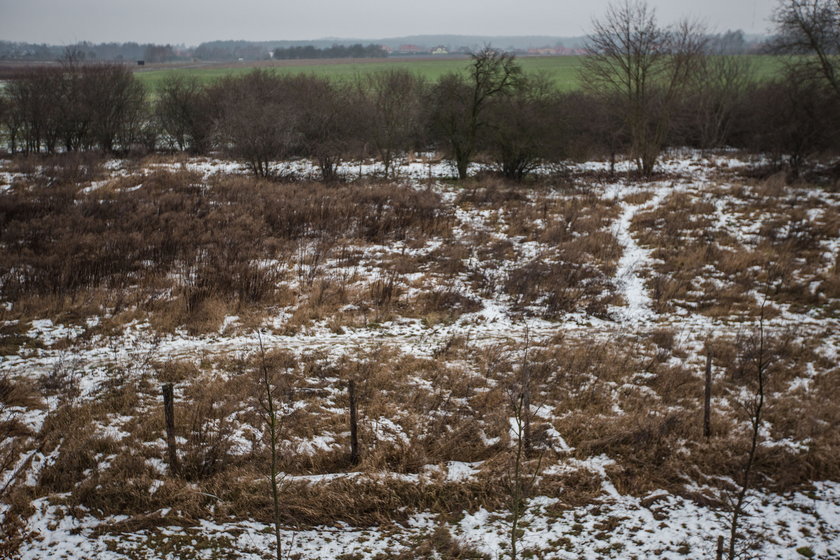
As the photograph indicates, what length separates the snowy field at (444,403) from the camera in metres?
7.25

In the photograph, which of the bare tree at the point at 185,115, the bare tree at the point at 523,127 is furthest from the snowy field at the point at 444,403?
the bare tree at the point at 185,115

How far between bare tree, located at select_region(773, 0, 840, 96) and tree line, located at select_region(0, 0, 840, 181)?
6 centimetres

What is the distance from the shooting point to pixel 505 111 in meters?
24.1

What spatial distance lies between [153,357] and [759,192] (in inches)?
837

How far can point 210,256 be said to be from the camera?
15922 mm

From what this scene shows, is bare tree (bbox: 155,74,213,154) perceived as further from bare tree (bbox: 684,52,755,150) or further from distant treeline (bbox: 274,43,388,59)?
distant treeline (bbox: 274,43,388,59)

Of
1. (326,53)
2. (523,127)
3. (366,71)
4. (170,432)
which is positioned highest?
(326,53)

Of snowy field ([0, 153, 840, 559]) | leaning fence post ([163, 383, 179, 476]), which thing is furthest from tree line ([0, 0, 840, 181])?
leaning fence post ([163, 383, 179, 476])

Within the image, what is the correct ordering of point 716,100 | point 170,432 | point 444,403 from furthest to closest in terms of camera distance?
point 716,100 → point 444,403 → point 170,432

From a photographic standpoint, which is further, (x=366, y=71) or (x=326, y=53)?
(x=326, y=53)

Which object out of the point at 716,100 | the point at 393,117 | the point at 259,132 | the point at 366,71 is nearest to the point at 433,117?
the point at 393,117

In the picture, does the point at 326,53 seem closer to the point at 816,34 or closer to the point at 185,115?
the point at 185,115

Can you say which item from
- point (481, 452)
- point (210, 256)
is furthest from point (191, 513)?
point (210, 256)

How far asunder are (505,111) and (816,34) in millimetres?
12966
